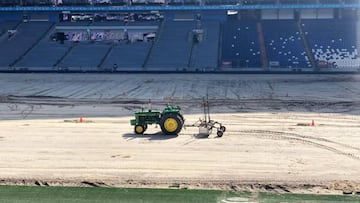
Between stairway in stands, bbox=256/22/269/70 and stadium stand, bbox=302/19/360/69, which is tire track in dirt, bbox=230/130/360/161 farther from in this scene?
stadium stand, bbox=302/19/360/69

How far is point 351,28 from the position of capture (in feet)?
198

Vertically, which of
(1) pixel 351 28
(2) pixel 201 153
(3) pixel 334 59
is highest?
(1) pixel 351 28

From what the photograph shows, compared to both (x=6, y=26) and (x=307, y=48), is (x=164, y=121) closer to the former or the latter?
Result: (x=307, y=48)

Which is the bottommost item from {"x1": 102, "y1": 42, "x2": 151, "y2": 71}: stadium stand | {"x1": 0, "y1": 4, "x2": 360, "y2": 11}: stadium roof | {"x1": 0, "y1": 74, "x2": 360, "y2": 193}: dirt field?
{"x1": 0, "y1": 74, "x2": 360, "y2": 193}: dirt field

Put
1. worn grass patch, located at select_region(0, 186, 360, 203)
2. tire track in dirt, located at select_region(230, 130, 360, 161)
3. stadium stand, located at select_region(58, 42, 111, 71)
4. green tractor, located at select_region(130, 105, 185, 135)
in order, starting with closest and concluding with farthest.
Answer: worn grass patch, located at select_region(0, 186, 360, 203)
tire track in dirt, located at select_region(230, 130, 360, 161)
green tractor, located at select_region(130, 105, 185, 135)
stadium stand, located at select_region(58, 42, 111, 71)

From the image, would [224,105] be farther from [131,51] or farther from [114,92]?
[131,51]

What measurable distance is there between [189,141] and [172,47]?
39.9m

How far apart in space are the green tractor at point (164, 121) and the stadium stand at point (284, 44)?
3503 centimetres

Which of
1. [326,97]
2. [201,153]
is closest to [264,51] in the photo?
[326,97]

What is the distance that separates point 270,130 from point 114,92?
56.0ft

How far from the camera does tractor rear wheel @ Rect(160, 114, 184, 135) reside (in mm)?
21125

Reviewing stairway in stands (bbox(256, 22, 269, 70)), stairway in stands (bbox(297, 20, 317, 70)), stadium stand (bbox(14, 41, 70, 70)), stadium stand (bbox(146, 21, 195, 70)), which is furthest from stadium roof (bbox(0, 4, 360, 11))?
stadium stand (bbox(14, 41, 70, 70))

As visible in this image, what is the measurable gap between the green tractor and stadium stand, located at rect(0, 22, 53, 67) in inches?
1594

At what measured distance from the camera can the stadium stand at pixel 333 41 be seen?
179 ft
